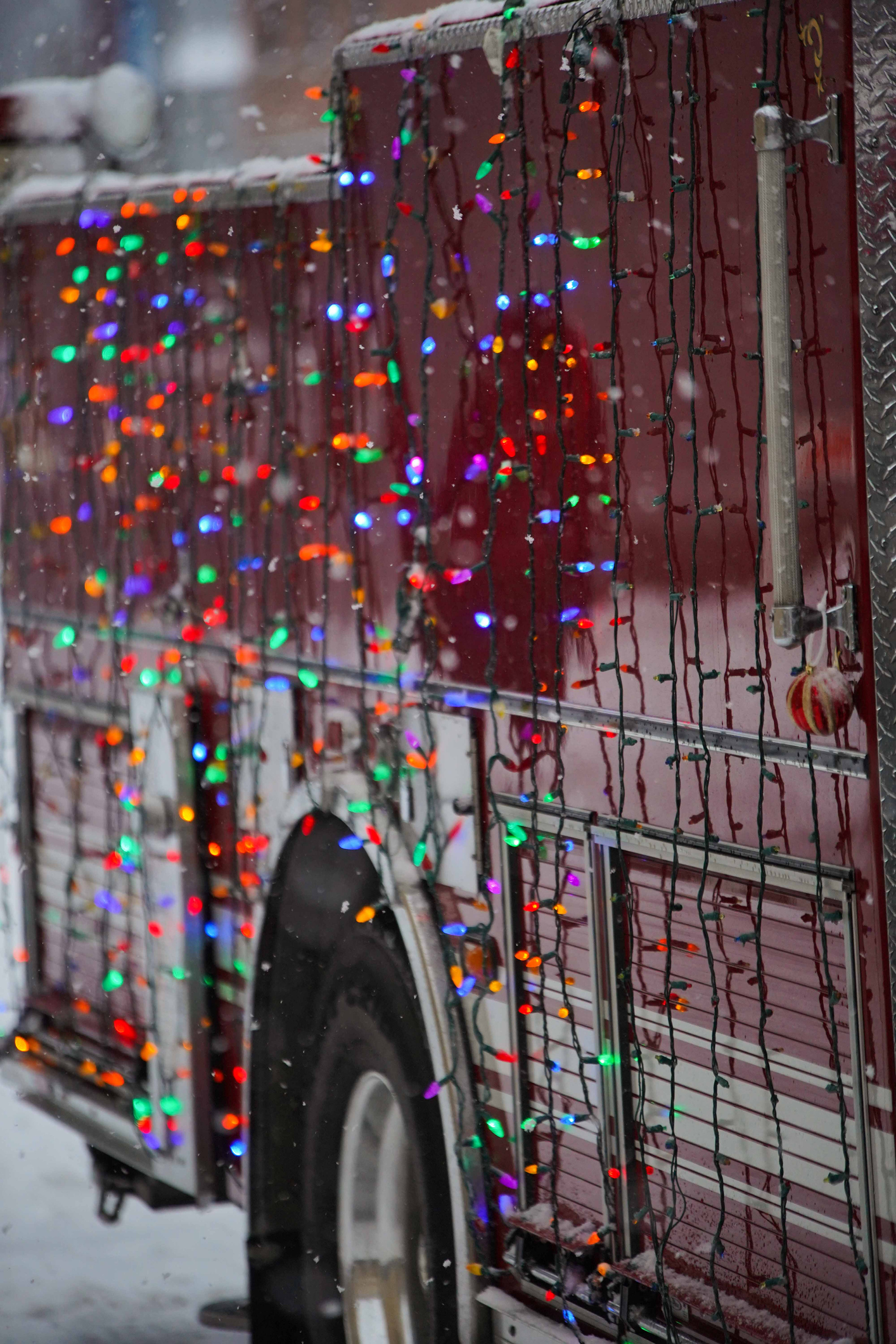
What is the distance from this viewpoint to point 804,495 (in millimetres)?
1446

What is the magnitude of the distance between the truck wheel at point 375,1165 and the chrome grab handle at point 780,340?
0.91 metres

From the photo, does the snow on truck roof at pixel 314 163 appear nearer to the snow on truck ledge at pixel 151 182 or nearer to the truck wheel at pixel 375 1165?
the snow on truck ledge at pixel 151 182

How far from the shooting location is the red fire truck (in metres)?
1.44

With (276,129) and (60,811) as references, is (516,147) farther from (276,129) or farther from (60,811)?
(60,811)

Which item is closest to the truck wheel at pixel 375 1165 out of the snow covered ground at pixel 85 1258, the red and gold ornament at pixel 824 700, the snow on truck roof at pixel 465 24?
the snow covered ground at pixel 85 1258

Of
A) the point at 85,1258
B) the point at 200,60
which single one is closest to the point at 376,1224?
the point at 85,1258

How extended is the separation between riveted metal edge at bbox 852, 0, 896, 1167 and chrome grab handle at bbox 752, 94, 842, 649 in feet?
0.13

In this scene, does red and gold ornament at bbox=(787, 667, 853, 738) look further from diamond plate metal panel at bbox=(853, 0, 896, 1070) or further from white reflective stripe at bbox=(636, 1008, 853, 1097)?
white reflective stripe at bbox=(636, 1008, 853, 1097)

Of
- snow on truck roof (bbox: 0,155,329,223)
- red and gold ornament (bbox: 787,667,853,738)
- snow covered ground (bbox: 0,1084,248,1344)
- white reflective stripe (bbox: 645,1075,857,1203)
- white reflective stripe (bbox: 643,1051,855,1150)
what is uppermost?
snow on truck roof (bbox: 0,155,329,223)

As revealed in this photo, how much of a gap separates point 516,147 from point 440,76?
19 centimetres

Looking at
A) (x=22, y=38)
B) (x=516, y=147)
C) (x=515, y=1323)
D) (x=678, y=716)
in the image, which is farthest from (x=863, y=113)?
(x=22, y=38)

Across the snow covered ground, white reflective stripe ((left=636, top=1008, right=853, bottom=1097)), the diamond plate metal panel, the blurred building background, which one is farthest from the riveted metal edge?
the snow covered ground

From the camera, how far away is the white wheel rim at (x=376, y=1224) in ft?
7.27

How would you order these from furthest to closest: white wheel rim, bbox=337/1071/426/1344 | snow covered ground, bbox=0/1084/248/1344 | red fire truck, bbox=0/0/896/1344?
1. snow covered ground, bbox=0/1084/248/1344
2. white wheel rim, bbox=337/1071/426/1344
3. red fire truck, bbox=0/0/896/1344
